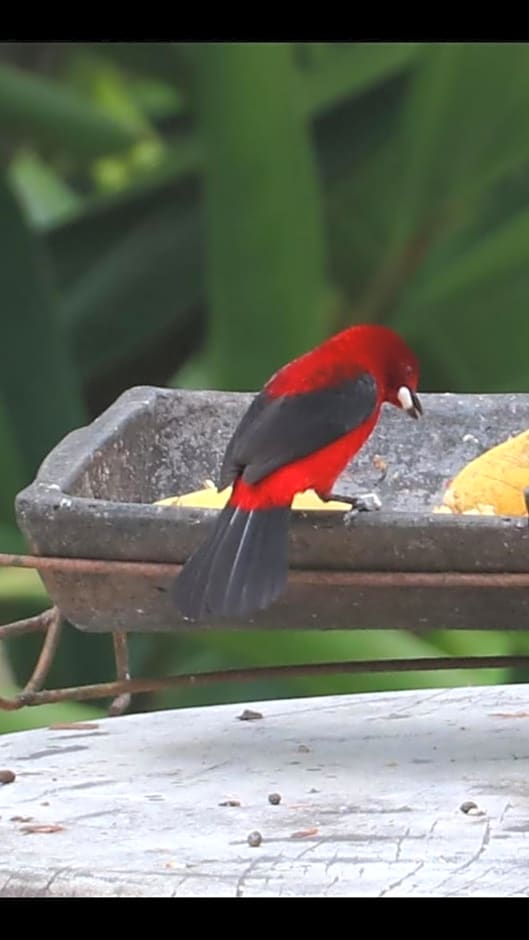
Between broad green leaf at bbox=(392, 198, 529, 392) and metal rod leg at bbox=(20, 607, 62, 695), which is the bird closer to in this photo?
metal rod leg at bbox=(20, 607, 62, 695)

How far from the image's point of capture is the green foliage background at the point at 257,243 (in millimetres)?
3814

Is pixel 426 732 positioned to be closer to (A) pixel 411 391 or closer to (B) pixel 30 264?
(A) pixel 411 391

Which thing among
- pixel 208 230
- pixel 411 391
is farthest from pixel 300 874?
pixel 208 230

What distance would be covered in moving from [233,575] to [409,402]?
440 mm

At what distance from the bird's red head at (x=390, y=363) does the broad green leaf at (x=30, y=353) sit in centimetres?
192

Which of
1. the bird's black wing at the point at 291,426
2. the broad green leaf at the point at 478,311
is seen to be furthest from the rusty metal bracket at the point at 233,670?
the broad green leaf at the point at 478,311

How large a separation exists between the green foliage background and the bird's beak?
110cm

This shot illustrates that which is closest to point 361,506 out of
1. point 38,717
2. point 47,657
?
point 47,657

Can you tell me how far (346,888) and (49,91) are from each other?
3.00m

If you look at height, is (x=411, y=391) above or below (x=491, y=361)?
above

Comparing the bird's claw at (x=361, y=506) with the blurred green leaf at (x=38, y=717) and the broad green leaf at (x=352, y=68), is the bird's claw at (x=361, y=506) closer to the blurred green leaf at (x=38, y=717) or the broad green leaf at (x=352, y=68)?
A: the blurred green leaf at (x=38, y=717)

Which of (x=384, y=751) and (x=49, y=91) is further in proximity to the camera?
(x=49, y=91)

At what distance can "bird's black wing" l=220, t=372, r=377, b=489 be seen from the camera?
1847mm
